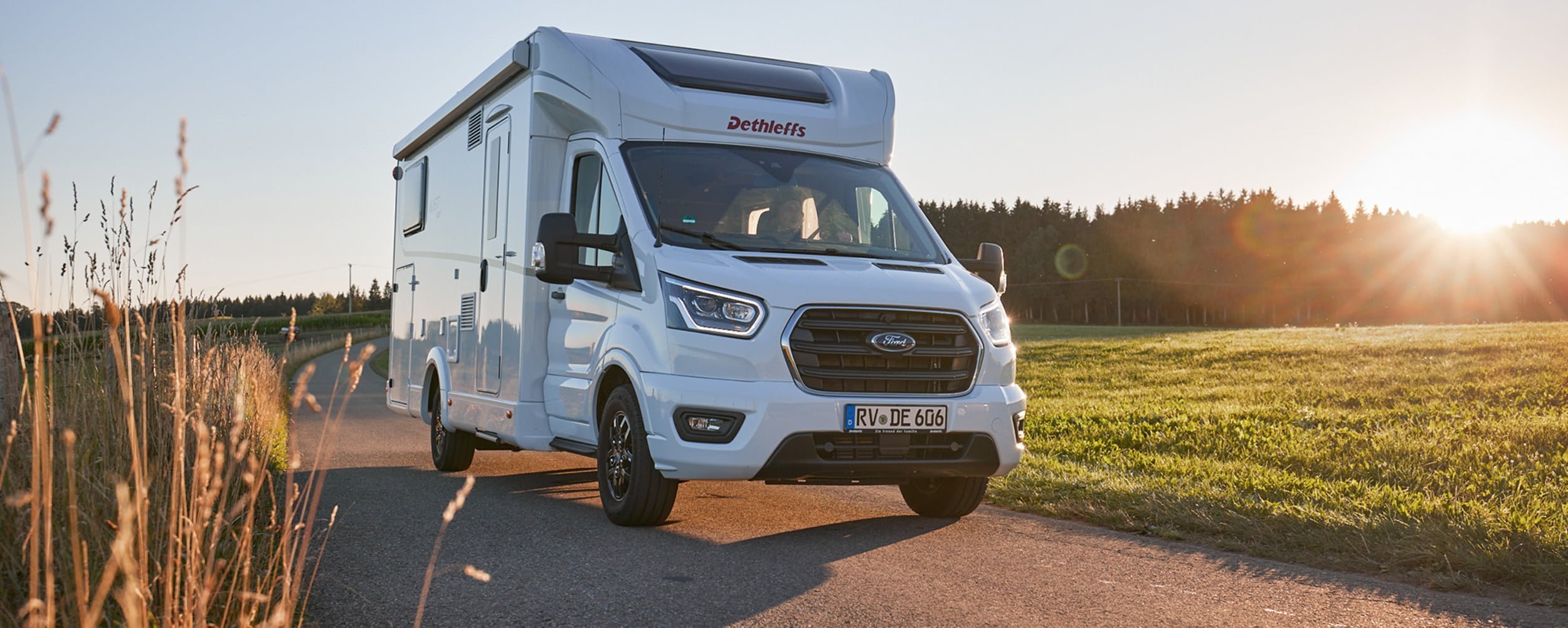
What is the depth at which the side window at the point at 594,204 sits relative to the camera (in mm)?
7508

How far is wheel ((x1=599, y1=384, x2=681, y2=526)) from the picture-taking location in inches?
267

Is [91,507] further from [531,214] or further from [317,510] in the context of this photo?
[531,214]

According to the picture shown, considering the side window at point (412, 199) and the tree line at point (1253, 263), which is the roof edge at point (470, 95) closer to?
the side window at point (412, 199)

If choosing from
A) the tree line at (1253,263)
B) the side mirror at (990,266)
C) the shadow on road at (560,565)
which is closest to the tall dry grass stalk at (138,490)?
the shadow on road at (560,565)

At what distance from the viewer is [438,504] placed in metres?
8.16

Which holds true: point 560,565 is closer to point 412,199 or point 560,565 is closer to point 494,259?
point 494,259

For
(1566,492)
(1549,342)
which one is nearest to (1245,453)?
(1566,492)

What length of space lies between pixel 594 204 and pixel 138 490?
201 inches

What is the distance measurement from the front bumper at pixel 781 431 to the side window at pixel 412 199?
551cm

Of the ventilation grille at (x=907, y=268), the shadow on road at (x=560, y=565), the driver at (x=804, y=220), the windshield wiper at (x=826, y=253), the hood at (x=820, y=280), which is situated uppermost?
the driver at (x=804, y=220)

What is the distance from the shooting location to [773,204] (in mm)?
7605

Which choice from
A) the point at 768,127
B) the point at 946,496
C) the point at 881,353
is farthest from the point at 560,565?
the point at 768,127

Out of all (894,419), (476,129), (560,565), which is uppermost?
(476,129)

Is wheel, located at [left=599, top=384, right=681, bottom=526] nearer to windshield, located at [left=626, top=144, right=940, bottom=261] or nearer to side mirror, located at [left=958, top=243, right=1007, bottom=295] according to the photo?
windshield, located at [left=626, top=144, right=940, bottom=261]
